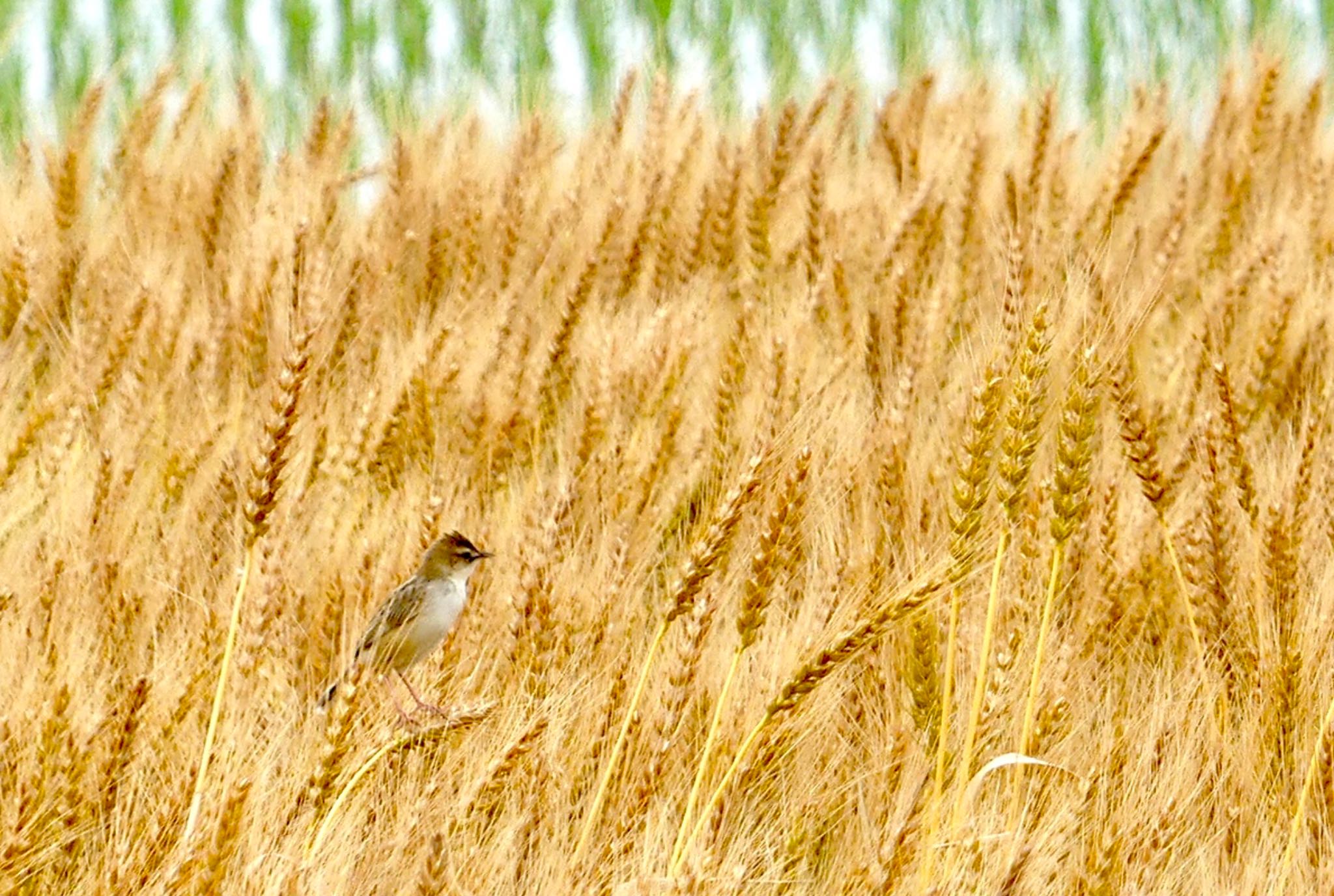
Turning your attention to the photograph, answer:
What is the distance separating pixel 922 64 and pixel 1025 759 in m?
4.18

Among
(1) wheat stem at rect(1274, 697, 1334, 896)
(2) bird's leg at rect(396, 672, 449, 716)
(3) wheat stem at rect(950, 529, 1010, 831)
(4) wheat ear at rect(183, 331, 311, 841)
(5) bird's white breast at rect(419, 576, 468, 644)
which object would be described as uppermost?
(4) wheat ear at rect(183, 331, 311, 841)

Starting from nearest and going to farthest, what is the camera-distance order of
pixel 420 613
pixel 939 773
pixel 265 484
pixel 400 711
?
pixel 265 484
pixel 939 773
pixel 400 711
pixel 420 613

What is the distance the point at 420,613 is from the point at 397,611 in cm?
4

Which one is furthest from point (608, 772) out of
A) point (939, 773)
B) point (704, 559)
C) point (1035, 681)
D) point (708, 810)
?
point (1035, 681)

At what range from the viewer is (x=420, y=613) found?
252 centimetres

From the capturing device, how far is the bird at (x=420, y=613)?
2449 mm

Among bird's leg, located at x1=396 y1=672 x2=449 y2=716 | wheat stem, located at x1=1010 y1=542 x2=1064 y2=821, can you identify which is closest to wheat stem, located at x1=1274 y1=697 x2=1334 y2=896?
wheat stem, located at x1=1010 y1=542 x2=1064 y2=821

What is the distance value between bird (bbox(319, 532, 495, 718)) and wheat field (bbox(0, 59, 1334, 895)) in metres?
0.06

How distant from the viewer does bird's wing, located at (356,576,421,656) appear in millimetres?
2508

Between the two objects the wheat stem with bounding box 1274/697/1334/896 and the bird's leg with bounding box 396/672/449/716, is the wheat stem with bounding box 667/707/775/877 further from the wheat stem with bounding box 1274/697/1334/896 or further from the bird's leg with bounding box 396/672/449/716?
the wheat stem with bounding box 1274/697/1334/896

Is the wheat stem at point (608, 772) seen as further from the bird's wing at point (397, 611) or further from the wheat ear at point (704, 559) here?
the bird's wing at point (397, 611)

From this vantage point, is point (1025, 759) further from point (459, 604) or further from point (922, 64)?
point (922, 64)

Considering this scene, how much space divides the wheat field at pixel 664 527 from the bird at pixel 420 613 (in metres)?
0.06

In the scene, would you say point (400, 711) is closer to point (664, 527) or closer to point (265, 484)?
point (265, 484)
